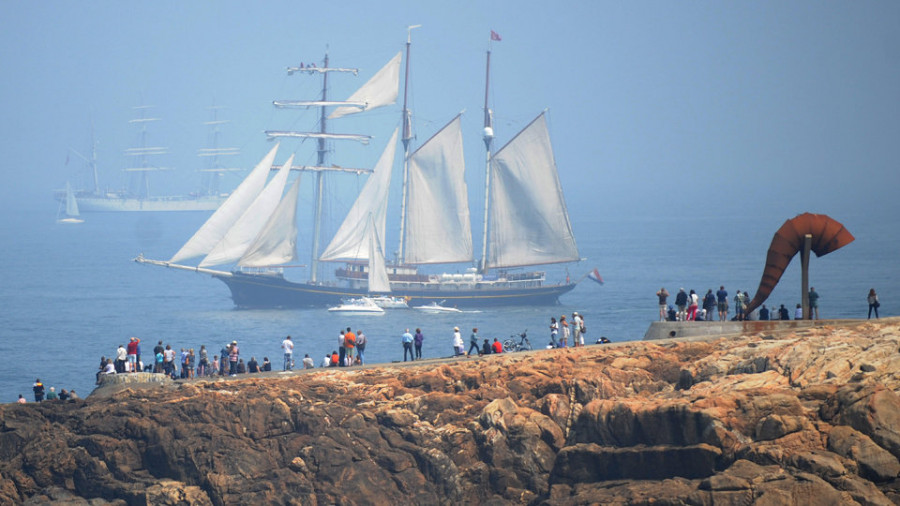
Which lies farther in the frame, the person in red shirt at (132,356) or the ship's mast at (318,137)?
the ship's mast at (318,137)

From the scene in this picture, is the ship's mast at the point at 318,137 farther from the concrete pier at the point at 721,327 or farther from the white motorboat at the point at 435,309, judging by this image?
the concrete pier at the point at 721,327

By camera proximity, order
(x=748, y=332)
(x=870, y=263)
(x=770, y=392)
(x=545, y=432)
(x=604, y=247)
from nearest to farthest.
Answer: (x=770, y=392), (x=545, y=432), (x=748, y=332), (x=870, y=263), (x=604, y=247)

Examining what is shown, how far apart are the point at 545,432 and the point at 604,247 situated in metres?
111

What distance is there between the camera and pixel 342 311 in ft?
266

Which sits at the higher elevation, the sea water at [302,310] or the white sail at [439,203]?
the white sail at [439,203]

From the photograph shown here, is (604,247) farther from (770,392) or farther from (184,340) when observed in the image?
(770,392)

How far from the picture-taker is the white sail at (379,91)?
86.8 meters

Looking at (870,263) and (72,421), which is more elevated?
(870,263)

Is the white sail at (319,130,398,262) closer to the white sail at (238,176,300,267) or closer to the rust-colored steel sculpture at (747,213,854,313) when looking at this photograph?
the white sail at (238,176,300,267)

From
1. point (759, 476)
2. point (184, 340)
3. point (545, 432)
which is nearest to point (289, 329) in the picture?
point (184, 340)

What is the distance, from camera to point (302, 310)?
83750 millimetres

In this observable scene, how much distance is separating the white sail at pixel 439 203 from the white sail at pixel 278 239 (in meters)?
7.34

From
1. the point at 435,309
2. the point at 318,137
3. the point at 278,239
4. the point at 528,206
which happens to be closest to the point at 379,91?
the point at 318,137

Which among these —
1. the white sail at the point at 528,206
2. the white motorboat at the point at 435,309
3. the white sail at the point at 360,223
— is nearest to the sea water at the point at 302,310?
the white motorboat at the point at 435,309
